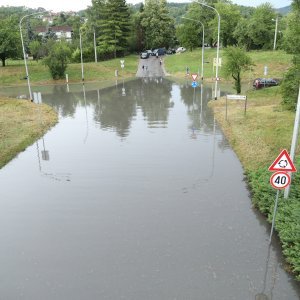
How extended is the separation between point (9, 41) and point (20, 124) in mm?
31568

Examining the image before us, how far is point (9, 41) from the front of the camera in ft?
159

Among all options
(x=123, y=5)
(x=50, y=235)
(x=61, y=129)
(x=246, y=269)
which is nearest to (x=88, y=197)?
(x=50, y=235)

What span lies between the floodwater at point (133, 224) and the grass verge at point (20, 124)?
2.13 feet

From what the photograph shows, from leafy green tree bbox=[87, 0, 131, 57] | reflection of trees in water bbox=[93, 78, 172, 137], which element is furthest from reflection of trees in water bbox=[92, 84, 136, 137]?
leafy green tree bbox=[87, 0, 131, 57]

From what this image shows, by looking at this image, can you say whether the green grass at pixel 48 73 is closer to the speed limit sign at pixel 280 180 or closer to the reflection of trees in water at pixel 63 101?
the reflection of trees in water at pixel 63 101

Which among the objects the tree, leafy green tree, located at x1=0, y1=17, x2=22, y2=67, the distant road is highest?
leafy green tree, located at x1=0, y1=17, x2=22, y2=67

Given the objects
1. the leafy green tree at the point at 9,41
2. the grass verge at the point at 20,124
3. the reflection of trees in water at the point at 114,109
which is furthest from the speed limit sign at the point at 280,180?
the leafy green tree at the point at 9,41

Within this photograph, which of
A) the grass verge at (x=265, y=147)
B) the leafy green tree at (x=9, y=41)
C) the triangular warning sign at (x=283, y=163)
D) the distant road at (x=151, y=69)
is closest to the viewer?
the triangular warning sign at (x=283, y=163)

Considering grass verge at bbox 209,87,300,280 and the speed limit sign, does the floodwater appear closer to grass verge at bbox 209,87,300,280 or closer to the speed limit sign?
grass verge at bbox 209,87,300,280

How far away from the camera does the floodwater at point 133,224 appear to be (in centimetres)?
784

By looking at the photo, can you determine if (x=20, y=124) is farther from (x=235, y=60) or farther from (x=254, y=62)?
(x=254, y=62)

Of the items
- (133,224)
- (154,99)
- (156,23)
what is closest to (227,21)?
(156,23)

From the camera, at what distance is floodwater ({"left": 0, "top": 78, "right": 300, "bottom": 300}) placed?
7844mm

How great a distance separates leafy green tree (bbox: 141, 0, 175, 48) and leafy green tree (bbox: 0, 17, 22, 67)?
31.3 m
